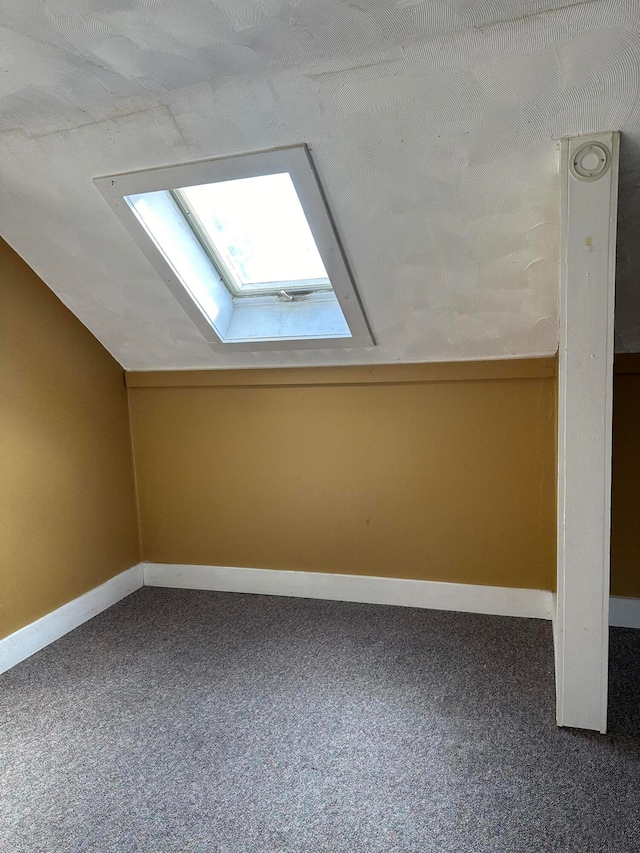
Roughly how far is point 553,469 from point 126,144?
6.46 ft

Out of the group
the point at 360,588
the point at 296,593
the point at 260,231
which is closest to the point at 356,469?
the point at 360,588

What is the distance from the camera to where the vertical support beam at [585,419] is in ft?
5.46

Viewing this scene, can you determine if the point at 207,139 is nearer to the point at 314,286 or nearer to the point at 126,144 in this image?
the point at 126,144

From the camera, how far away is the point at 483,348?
2.46m

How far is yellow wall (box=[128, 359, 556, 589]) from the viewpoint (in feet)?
8.46

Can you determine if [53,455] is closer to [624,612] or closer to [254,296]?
[254,296]

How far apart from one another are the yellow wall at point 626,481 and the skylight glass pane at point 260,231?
1.25m

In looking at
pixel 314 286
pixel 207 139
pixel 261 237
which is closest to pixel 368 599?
pixel 314 286

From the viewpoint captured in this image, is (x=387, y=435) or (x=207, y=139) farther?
(x=387, y=435)

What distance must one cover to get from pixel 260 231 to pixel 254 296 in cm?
32

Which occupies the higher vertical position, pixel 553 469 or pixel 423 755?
pixel 553 469

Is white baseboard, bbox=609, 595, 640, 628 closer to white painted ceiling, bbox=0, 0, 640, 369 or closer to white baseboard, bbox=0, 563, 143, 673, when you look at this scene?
white painted ceiling, bbox=0, 0, 640, 369

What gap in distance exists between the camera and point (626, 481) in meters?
2.47

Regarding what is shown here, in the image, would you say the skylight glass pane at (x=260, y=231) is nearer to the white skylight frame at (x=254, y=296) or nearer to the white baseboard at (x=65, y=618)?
the white skylight frame at (x=254, y=296)
